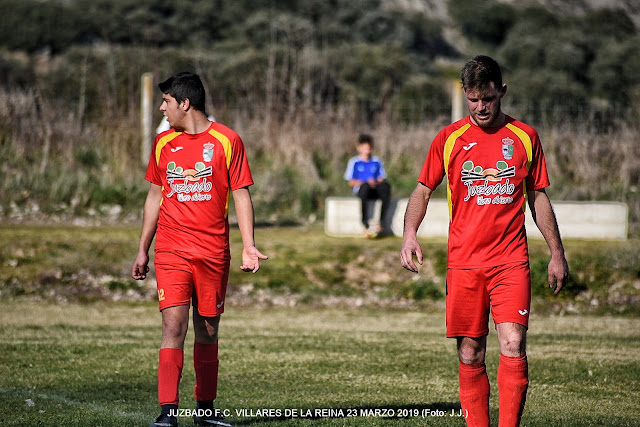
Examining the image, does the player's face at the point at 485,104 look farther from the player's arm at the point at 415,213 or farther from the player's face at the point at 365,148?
the player's face at the point at 365,148

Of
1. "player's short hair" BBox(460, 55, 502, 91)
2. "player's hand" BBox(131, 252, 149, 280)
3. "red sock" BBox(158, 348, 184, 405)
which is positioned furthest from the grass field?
"player's short hair" BBox(460, 55, 502, 91)

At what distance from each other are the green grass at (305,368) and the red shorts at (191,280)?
0.81 meters

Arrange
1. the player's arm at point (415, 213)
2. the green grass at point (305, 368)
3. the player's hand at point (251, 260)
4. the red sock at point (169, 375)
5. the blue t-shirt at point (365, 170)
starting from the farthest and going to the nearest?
the blue t-shirt at point (365, 170) < the green grass at point (305, 368) < the player's hand at point (251, 260) < the red sock at point (169, 375) < the player's arm at point (415, 213)

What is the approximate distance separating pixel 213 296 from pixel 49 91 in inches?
663

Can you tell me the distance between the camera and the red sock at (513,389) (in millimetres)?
5379

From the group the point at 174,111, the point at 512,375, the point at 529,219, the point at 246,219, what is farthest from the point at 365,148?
the point at 512,375

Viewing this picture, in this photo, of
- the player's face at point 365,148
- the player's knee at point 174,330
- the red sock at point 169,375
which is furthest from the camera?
the player's face at point 365,148

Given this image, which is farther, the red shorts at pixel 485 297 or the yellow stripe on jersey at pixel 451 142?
the yellow stripe on jersey at pixel 451 142

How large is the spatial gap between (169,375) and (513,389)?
1978mm

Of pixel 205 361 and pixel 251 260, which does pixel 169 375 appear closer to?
pixel 205 361

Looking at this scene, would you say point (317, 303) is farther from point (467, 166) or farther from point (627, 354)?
point (467, 166)

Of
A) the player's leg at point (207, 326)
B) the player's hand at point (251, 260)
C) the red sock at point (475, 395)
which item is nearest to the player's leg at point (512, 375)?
the red sock at point (475, 395)

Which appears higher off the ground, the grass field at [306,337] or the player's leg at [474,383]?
the player's leg at [474,383]

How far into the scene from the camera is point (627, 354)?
9.12 metres
